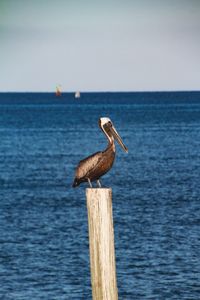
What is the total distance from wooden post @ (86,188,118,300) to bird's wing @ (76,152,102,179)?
1.67 meters

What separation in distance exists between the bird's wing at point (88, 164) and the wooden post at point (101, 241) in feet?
5.49

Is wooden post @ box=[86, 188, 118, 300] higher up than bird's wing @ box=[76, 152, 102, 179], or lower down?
lower down

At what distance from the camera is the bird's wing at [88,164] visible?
598 inches

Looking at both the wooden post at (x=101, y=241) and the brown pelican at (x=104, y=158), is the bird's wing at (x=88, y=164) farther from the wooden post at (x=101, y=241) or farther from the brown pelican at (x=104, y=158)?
the wooden post at (x=101, y=241)

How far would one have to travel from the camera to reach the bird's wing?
15.2 meters

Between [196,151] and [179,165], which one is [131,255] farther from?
[196,151]

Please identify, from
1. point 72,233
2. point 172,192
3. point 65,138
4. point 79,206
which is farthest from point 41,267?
point 65,138

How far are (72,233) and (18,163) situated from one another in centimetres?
4530

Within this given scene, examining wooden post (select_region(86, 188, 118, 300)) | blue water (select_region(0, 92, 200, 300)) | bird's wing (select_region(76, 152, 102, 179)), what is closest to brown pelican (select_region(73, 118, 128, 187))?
bird's wing (select_region(76, 152, 102, 179))

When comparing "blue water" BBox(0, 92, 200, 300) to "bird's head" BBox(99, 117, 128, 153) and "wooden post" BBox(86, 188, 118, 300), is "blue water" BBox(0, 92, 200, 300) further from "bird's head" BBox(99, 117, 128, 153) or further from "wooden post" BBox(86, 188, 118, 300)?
"wooden post" BBox(86, 188, 118, 300)

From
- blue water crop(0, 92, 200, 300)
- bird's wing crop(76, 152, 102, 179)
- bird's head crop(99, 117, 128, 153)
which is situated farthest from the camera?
blue water crop(0, 92, 200, 300)

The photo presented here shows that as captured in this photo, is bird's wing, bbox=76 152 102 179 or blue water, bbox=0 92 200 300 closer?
bird's wing, bbox=76 152 102 179

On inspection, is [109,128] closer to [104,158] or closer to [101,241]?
[104,158]

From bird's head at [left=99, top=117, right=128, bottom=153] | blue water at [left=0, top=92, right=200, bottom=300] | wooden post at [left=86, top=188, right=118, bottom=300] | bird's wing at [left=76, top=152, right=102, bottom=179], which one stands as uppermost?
blue water at [left=0, top=92, right=200, bottom=300]
